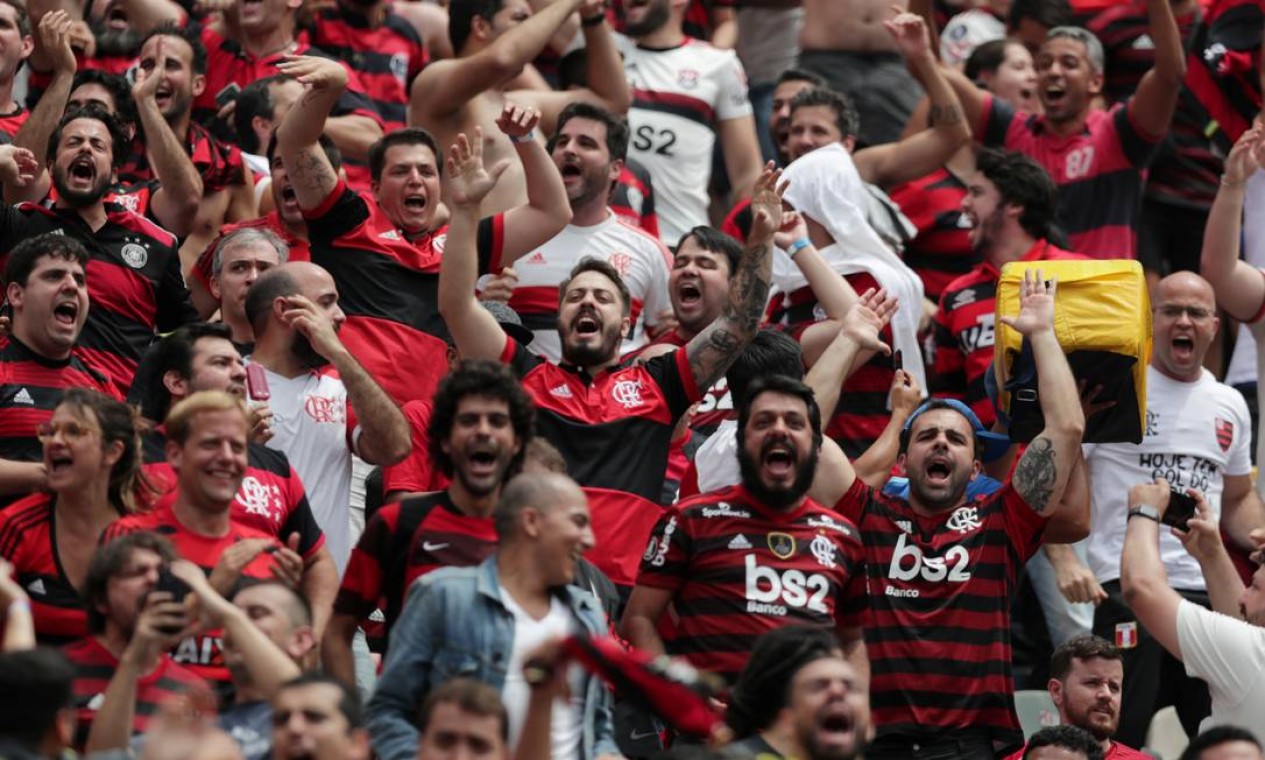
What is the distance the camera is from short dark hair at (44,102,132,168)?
406 inches

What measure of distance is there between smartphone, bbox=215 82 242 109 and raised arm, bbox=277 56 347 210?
2342 millimetres

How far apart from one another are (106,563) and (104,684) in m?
0.38

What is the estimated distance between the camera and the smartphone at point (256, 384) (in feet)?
30.2

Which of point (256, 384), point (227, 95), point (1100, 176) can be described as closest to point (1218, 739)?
point (256, 384)

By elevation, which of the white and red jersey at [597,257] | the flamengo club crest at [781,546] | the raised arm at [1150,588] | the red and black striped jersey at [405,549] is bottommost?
the raised arm at [1150,588]

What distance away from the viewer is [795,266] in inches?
450

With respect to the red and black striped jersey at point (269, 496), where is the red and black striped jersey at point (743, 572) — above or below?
below

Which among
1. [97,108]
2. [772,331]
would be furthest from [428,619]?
[97,108]

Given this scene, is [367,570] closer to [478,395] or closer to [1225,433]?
[478,395]

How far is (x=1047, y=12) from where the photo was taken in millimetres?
14664

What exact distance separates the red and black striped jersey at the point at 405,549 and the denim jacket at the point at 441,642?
501 millimetres

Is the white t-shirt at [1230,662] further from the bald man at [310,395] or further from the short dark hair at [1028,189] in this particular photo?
the short dark hair at [1028,189]

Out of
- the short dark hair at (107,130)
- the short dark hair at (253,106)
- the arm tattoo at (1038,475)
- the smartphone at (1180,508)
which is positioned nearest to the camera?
the arm tattoo at (1038,475)

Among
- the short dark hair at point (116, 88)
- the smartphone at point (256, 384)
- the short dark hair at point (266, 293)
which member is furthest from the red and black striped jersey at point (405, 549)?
the short dark hair at point (116, 88)
